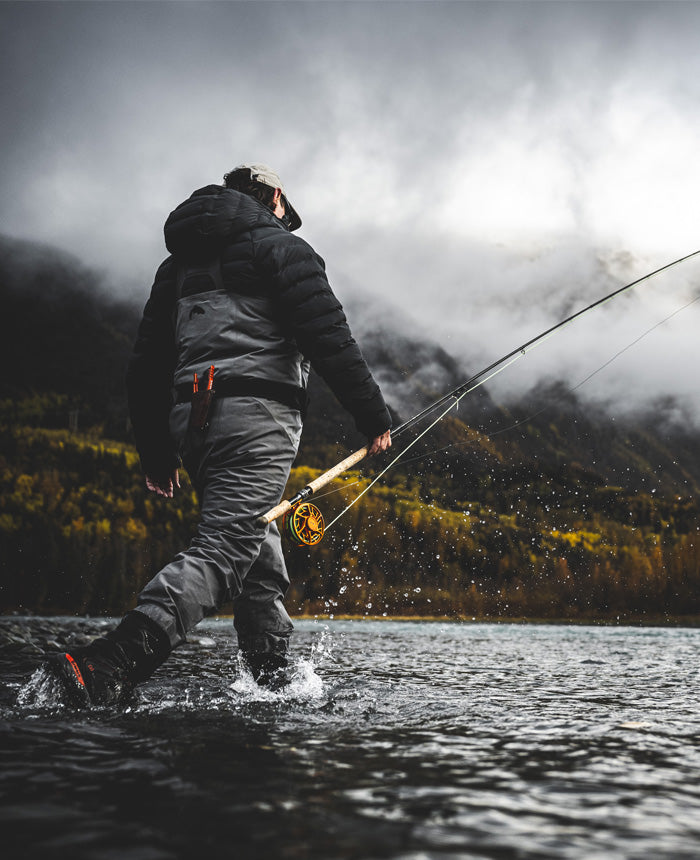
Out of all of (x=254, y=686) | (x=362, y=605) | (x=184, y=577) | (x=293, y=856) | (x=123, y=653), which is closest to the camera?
(x=293, y=856)

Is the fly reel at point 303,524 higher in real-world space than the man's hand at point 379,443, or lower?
lower

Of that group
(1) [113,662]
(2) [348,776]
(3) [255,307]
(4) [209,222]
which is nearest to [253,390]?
(3) [255,307]

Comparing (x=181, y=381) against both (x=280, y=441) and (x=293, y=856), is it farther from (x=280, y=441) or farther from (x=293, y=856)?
(x=293, y=856)

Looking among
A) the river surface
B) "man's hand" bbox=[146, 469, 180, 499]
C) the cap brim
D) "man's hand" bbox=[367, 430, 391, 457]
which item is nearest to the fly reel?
"man's hand" bbox=[367, 430, 391, 457]

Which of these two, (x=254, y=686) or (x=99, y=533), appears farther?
(x=99, y=533)

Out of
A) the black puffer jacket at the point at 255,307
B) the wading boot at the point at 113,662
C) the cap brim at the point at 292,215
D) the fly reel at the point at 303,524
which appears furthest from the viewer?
the cap brim at the point at 292,215

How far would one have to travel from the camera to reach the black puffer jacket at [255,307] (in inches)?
135

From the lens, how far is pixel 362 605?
538ft

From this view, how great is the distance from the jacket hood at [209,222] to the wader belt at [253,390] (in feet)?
2.20

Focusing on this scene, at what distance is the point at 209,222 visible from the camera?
3494mm

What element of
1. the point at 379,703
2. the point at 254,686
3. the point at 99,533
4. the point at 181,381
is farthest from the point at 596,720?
the point at 99,533

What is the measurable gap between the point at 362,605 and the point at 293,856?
167 meters

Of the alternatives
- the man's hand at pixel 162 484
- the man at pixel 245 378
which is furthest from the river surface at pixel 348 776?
the man's hand at pixel 162 484

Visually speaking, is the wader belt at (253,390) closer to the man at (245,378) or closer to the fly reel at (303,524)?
the man at (245,378)
